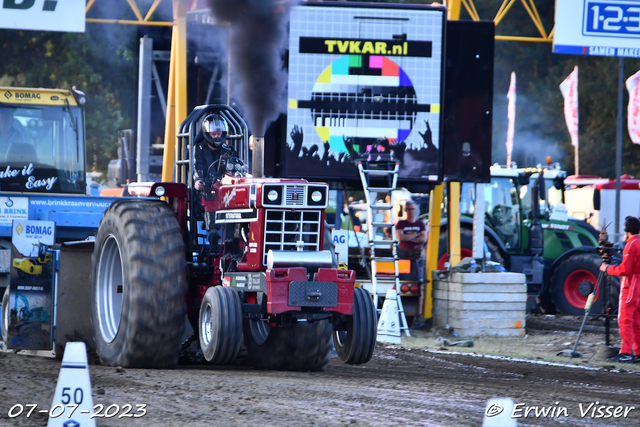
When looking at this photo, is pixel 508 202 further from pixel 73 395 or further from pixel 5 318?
pixel 73 395

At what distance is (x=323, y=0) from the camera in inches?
535

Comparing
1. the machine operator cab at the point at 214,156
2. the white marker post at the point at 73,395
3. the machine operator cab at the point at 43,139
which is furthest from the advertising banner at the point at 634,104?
the white marker post at the point at 73,395

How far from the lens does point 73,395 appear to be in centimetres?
461

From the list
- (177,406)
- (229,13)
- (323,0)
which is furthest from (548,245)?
(177,406)

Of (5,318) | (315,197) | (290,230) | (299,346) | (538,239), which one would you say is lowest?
(299,346)

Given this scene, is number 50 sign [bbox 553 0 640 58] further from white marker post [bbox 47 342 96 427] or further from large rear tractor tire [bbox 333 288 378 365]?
white marker post [bbox 47 342 96 427]

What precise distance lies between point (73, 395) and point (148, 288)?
303 cm

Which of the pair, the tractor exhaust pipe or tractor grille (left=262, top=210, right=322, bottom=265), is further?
the tractor exhaust pipe

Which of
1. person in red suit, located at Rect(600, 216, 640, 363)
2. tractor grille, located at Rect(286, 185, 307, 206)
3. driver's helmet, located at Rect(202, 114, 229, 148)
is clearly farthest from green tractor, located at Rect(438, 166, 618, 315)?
tractor grille, located at Rect(286, 185, 307, 206)

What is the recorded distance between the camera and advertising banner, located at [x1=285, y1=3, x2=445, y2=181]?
1344 centimetres

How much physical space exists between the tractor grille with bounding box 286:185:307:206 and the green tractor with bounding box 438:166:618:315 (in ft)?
30.5

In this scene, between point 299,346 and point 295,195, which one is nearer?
point 295,195

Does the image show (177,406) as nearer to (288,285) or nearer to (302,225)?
(288,285)

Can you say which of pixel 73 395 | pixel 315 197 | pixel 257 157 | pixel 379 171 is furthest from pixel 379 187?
pixel 73 395
